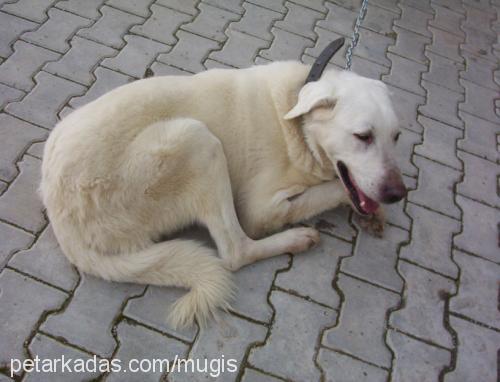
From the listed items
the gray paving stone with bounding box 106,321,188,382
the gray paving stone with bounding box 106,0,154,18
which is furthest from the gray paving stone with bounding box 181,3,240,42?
the gray paving stone with bounding box 106,321,188,382

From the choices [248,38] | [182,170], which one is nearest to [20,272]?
[182,170]

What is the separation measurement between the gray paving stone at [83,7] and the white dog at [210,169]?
6.48 feet

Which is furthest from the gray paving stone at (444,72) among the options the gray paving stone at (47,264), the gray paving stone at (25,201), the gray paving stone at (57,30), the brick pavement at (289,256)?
the gray paving stone at (47,264)

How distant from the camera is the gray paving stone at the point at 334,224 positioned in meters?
3.46

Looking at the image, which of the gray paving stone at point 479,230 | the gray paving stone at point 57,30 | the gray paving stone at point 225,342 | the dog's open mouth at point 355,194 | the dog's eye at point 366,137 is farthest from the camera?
the gray paving stone at point 57,30

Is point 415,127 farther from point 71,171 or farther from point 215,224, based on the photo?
point 71,171

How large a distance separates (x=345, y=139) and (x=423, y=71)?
2480 millimetres

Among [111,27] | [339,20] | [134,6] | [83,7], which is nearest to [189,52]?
[111,27]

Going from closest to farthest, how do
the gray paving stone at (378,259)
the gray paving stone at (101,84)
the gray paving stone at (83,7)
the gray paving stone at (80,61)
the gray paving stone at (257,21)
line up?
the gray paving stone at (378,259) → the gray paving stone at (101,84) → the gray paving stone at (80,61) → the gray paving stone at (83,7) → the gray paving stone at (257,21)

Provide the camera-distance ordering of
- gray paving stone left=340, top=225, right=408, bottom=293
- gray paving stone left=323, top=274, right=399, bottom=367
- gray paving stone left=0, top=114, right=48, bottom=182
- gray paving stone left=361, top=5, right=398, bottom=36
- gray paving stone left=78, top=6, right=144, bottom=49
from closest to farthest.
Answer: gray paving stone left=323, top=274, right=399, bottom=367, gray paving stone left=340, top=225, right=408, bottom=293, gray paving stone left=0, top=114, right=48, bottom=182, gray paving stone left=78, top=6, right=144, bottom=49, gray paving stone left=361, top=5, right=398, bottom=36

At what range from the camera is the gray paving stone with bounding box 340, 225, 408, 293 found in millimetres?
Answer: 3271

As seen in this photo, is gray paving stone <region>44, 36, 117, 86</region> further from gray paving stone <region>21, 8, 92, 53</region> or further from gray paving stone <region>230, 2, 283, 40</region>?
gray paving stone <region>230, 2, 283, 40</region>

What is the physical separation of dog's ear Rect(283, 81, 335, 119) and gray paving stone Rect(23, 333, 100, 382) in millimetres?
1583

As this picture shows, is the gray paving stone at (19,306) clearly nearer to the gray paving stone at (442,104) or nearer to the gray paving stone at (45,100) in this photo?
the gray paving stone at (45,100)
